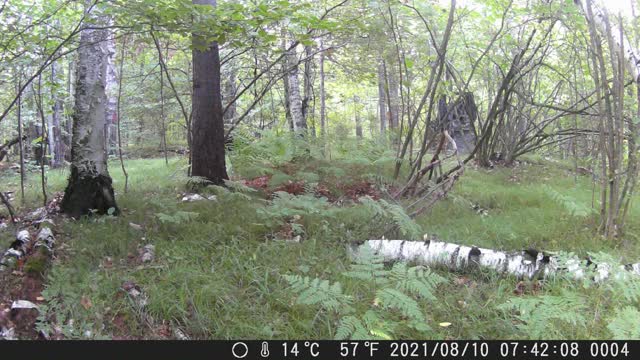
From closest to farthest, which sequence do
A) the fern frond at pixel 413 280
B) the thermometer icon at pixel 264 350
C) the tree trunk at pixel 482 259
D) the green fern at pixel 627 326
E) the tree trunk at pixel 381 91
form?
the green fern at pixel 627 326, the thermometer icon at pixel 264 350, the fern frond at pixel 413 280, the tree trunk at pixel 482 259, the tree trunk at pixel 381 91

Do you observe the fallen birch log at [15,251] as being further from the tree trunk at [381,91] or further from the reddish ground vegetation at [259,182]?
the tree trunk at [381,91]

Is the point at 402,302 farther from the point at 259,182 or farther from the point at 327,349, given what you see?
the point at 259,182

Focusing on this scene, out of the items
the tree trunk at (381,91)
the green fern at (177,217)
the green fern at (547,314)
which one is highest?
the tree trunk at (381,91)

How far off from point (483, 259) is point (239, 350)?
7.67ft

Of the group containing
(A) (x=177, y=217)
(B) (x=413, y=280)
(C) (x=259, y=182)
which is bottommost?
(B) (x=413, y=280)

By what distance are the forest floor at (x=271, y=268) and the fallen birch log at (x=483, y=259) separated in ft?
0.37

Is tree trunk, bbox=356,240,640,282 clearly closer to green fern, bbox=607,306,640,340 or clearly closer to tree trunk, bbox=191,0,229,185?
green fern, bbox=607,306,640,340

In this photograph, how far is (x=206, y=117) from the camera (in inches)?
255

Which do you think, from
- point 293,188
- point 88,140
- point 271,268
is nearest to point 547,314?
point 271,268

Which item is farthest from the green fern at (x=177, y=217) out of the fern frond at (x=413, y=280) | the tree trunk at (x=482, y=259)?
the fern frond at (x=413, y=280)

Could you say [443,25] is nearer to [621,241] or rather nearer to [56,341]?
[621,241]

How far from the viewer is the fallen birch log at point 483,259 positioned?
3.44 metres

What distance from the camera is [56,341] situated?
254 cm

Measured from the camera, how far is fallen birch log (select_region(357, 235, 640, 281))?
344 centimetres
